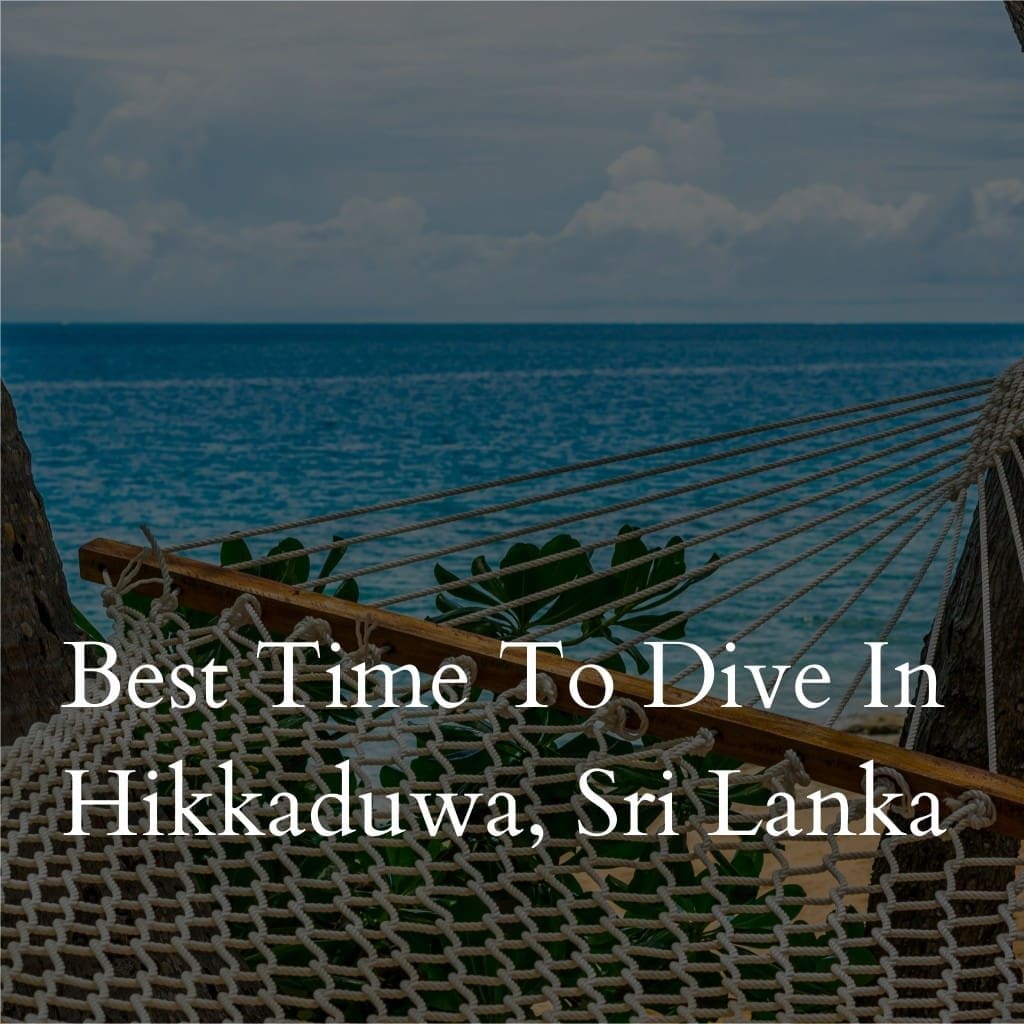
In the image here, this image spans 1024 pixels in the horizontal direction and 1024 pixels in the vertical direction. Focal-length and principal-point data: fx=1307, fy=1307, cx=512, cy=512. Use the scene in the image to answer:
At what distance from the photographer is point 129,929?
1.30 m

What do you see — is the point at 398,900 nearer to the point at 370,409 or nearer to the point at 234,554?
the point at 234,554

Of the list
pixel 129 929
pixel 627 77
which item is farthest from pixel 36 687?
pixel 627 77

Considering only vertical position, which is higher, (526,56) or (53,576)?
(526,56)

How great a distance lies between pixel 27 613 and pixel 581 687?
638 mm

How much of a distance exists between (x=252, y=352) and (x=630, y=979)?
37.4 metres

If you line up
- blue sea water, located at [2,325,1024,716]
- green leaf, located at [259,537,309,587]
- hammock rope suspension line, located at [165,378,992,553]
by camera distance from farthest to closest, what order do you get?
blue sea water, located at [2,325,1024,716], green leaf, located at [259,537,309,587], hammock rope suspension line, located at [165,378,992,553]

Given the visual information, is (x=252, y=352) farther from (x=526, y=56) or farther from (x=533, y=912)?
(x=533, y=912)

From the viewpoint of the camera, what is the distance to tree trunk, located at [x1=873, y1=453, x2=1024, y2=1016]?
1.71 meters

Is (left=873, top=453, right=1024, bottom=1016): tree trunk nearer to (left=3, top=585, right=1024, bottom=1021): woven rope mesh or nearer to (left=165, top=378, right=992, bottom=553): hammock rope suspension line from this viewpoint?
(left=165, top=378, right=992, bottom=553): hammock rope suspension line

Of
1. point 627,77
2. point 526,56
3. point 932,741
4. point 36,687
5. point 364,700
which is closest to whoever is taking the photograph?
point 364,700

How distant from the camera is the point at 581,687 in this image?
4.45 ft

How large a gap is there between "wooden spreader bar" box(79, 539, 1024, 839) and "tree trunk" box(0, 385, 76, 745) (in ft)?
0.30

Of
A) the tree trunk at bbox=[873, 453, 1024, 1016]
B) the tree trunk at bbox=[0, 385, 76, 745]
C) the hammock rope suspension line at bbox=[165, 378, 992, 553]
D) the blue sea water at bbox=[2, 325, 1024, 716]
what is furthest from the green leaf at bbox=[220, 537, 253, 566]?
the blue sea water at bbox=[2, 325, 1024, 716]

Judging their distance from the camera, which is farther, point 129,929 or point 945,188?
point 945,188
